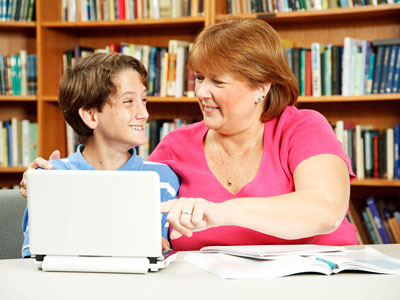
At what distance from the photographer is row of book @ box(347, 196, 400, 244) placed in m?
2.81

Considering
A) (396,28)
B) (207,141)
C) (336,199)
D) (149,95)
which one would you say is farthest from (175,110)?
(336,199)

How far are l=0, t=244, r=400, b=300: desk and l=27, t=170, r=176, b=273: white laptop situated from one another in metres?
0.03

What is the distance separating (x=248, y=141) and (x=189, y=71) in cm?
141

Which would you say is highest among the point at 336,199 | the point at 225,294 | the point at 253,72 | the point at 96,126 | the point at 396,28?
the point at 396,28

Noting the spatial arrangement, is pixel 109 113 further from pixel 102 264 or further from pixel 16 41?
pixel 16 41

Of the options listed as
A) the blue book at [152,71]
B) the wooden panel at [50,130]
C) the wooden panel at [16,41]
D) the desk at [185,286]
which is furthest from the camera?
the wooden panel at [16,41]

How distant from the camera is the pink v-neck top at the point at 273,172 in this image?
1.47m

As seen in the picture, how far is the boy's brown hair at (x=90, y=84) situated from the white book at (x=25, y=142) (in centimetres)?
167

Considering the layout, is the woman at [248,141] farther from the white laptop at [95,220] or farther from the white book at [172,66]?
the white book at [172,66]

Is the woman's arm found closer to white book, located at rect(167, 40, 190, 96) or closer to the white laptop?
the white laptop

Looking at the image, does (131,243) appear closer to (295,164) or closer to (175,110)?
(295,164)

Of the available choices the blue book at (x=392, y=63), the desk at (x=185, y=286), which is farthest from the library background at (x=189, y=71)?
the desk at (x=185, y=286)

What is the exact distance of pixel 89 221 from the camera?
105 cm

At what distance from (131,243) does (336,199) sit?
1.62 ft
